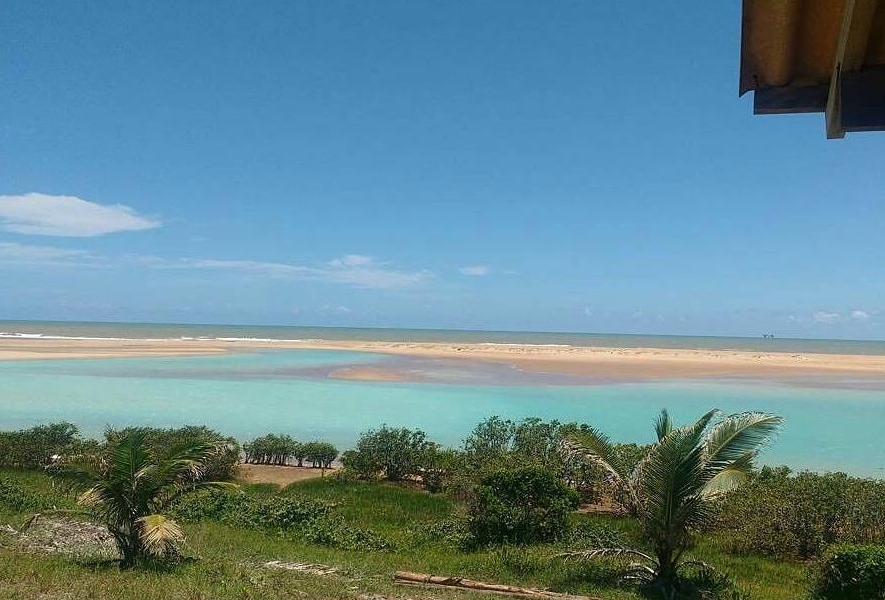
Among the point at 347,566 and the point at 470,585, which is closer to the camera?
the point at 470,585

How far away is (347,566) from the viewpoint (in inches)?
383

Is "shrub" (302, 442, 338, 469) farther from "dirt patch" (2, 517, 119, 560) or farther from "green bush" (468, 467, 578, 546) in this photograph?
"green bush" (468, 467, 578, 546)

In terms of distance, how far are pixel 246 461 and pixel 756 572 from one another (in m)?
13.9

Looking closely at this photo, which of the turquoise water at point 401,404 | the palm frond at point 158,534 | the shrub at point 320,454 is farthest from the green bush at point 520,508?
the turquoise water at point 401,404

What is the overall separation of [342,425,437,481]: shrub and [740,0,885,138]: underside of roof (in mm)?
15014

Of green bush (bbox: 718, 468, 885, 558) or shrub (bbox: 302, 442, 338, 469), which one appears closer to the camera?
green bush (bbox: 718, 468, 885, 558)

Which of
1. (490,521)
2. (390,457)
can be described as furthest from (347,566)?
(390,457)

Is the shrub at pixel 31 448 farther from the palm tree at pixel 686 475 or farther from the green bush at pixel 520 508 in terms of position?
the palm tree at pixel 686 475

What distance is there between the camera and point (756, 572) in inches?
410

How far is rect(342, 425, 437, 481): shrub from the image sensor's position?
16.9 meters

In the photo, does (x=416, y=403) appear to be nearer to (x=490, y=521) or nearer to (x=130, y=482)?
(x=490, y=521)

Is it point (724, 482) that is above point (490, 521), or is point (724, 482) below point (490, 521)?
above

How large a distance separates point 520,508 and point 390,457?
5.66m

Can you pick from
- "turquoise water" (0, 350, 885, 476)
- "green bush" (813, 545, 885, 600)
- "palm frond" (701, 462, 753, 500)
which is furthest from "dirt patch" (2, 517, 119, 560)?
"turquoise water" (0, 350, 885, 476)
